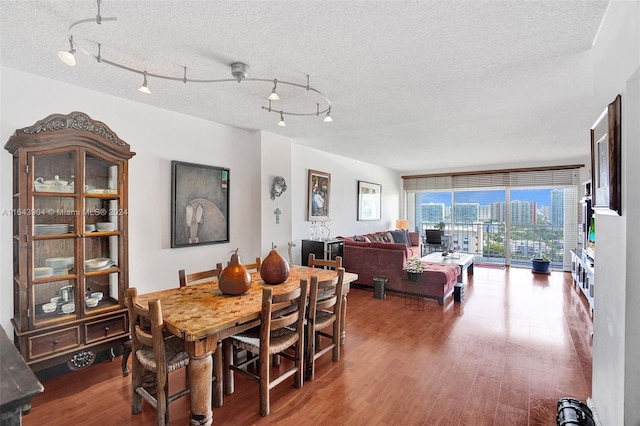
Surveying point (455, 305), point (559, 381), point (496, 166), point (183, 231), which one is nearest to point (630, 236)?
point (559, 381)

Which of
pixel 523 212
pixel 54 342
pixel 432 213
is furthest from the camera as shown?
pixel 432 213

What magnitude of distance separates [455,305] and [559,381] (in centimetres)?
203

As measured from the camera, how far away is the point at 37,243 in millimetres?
2418

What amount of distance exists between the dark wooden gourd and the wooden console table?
155 centimetres

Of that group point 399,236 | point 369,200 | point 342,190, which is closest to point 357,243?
point 342,190

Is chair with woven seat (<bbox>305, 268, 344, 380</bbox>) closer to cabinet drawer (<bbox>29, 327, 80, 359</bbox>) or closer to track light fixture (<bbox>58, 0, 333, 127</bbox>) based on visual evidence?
track light fixture (<bbox>58, 0, 333, 127</bbox>)

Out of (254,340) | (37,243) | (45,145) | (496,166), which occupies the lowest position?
(254,340)

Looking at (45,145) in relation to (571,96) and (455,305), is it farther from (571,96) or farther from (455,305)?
(455,305)

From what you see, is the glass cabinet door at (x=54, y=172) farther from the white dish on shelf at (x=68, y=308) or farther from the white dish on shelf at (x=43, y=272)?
the white dish on shelf at (x=68, y=308)

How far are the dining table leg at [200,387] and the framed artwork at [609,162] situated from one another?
2276 millimetres

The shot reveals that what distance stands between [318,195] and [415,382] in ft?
12.4

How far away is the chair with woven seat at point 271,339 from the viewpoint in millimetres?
2020

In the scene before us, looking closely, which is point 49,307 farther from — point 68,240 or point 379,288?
point 379,288

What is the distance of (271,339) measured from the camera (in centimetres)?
226
